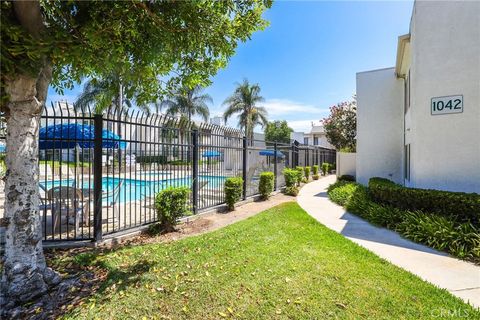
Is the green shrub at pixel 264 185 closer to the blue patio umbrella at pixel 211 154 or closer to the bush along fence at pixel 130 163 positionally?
the bush along fence at pixel 130 163

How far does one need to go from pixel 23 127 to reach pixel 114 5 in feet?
6.85

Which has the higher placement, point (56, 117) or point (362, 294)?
point (56, 117)

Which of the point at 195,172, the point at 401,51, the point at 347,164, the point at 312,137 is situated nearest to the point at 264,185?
the point at 195,172

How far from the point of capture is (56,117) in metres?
4.92

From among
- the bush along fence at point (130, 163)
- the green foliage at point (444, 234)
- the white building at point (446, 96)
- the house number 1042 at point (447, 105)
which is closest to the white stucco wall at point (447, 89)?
the white building at point (446, 96)

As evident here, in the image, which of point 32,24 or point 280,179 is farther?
point 280,179

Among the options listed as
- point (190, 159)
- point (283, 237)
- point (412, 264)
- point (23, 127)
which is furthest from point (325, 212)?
point (23, 127)

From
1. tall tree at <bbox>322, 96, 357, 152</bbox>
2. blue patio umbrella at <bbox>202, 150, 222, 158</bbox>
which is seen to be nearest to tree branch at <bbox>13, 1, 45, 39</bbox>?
blue patio umbrella at <bbox>202, 150, 222, 158</bbox>

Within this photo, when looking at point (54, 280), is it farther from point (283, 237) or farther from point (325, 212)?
point (325, 212)

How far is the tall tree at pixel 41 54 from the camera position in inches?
124

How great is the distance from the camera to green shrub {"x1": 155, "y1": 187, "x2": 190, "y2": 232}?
6113mm

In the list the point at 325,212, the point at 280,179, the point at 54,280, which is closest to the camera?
the point at 54,280

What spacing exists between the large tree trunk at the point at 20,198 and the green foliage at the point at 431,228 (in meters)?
7.25

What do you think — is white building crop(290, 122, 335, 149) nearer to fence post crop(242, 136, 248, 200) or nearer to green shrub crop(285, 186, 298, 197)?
green shrub crop(285, 186, 298, 197)
